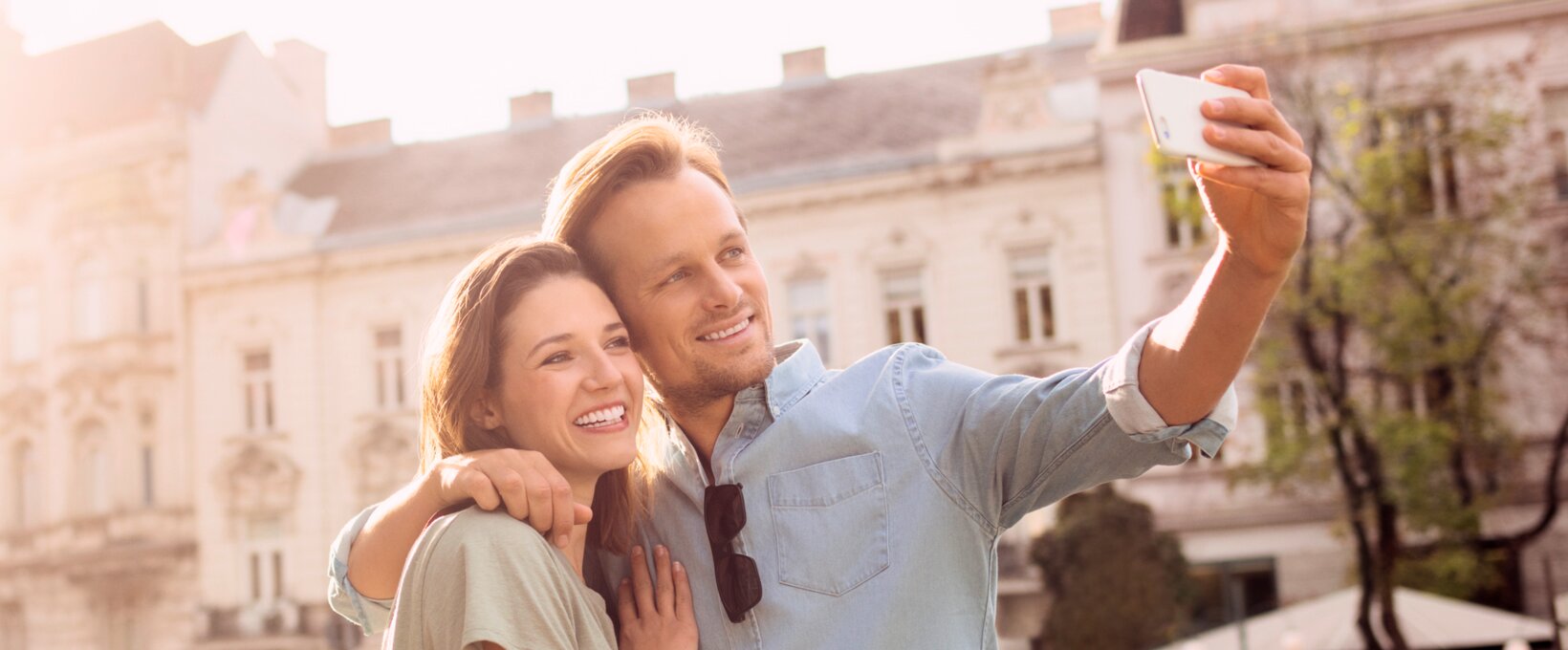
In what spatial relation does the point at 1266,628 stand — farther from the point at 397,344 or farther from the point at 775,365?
the point at 397,344

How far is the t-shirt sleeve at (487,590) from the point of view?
186 centimetres

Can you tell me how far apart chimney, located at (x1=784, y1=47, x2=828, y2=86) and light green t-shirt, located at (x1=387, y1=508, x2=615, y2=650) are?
2157 cm

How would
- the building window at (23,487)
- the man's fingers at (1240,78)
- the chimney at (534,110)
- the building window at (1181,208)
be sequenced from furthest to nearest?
the building window at (23,487) → the chimney at (534,110) → the building window at (1181,208) → the man's fingers at (1240,78)

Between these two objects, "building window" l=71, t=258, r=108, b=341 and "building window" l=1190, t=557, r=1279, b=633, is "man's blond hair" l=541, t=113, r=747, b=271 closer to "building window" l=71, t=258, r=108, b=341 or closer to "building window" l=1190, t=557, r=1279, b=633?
"building window" l=1190, t=557, r=1279, b=633

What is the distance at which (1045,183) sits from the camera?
62.9 ft

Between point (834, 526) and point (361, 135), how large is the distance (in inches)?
1020

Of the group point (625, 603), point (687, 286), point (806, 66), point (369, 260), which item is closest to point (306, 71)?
point (369, 260)

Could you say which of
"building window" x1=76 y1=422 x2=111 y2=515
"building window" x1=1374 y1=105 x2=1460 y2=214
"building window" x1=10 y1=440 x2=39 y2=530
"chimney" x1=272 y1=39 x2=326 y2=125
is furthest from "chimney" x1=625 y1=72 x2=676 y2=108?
"building window" x1=10 y1=440 x2=39 y2=530

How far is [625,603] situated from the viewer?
2182mm

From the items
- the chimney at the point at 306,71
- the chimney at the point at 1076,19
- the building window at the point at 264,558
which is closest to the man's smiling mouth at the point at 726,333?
the chimney at the point at 1076,19

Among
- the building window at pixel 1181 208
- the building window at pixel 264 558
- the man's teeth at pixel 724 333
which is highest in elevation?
the building window at pixel 1181 208

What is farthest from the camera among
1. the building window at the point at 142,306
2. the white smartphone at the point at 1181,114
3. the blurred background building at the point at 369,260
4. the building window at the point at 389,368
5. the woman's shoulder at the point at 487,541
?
the building window at the point at 142,306

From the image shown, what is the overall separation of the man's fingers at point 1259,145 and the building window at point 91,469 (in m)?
26.1

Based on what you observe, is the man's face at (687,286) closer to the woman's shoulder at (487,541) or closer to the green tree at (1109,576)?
the woman's shoulder at (487,541)
